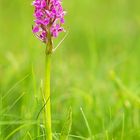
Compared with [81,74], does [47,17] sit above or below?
above

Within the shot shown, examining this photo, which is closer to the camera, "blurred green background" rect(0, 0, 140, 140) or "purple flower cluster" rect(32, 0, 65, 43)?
"purple flower cluster" rect(32, 0, 65, 43)

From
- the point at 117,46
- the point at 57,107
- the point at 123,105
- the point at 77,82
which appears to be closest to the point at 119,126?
the point at 123,105

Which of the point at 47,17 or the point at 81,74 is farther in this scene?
the point at 81,74

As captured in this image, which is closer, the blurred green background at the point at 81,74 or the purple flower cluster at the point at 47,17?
the purple flower cluster at the point at 47,17
